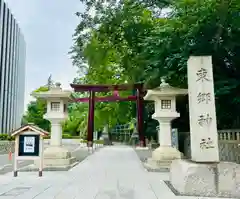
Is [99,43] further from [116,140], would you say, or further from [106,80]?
[116,140]

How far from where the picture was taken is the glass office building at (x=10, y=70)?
37.2 metres

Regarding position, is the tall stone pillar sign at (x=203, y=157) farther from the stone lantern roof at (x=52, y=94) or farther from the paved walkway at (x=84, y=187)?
the stone lantern roof at (x=52, y=94)

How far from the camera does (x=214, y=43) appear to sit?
9.17 meters

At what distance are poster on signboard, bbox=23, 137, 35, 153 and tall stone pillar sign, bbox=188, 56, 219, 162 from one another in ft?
16.4

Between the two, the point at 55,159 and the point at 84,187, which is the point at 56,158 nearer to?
the point at 55,159

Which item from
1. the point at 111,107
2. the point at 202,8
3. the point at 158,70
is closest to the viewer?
the point at 202,8

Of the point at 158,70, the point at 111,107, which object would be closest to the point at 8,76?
the point at 111,107

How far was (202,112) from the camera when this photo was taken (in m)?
5.88

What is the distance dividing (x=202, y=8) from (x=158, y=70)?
124 inches

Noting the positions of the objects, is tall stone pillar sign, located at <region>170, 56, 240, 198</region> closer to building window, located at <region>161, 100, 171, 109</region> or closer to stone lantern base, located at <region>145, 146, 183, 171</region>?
stone lantern base, located at <region>145, 146, 183, 171</region>

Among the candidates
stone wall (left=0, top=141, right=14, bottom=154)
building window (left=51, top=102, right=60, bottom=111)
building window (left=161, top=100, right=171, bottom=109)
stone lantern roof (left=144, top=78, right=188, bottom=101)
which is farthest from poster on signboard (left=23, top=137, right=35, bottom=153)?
stone wall (left=0, top=141, right=14, bottom=154)

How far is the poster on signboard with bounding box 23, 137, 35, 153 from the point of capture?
803 centimetres

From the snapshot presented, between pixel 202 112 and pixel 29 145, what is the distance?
5401mm

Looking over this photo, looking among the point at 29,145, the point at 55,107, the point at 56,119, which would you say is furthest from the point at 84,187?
the point at 55,107
